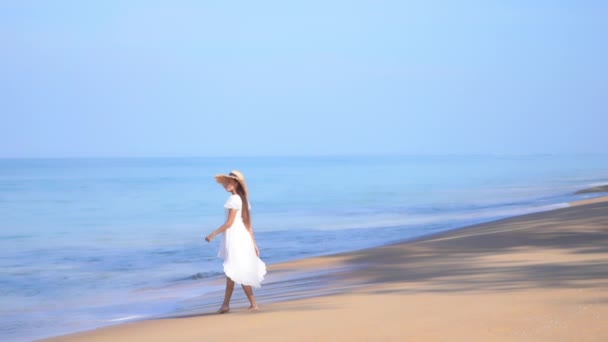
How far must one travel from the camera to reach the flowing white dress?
30.7 ft

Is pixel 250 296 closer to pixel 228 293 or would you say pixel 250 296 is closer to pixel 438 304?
pixel 228 293

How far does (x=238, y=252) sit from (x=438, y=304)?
213 cm

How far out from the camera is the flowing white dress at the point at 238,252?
9.34 m

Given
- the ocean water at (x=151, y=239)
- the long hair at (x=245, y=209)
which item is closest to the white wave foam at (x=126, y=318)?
the ocean water at (x=151, y=239)

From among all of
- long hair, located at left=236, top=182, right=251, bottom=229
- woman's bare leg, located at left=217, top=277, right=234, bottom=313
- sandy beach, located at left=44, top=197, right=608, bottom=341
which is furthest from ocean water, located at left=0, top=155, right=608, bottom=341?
long hair, located at left=236, top=182, right=251, bottom=229

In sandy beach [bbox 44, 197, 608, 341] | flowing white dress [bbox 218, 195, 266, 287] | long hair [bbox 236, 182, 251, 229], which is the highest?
long hair [bbox 236, 182, 251, 229]

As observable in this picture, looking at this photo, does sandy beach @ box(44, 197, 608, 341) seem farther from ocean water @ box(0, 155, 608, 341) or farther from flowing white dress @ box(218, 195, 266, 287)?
ocean water @ box(0, 155, 608, 341)

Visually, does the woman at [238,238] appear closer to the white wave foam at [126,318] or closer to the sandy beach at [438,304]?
the sandy beach at [438,304]

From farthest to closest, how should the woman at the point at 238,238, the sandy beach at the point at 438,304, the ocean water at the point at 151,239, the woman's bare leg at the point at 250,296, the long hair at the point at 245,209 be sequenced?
the ocean water at the point at 151,239 → the woman's bare leg at the point at 250,296 → the long hair at the point at 245,209 → the woman at the point at 238,238 → the sandy beach at the point at 438,304

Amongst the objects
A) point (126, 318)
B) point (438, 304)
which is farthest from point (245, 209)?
point (126, 318)

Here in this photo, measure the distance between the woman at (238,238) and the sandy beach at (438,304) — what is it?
0.45 metres

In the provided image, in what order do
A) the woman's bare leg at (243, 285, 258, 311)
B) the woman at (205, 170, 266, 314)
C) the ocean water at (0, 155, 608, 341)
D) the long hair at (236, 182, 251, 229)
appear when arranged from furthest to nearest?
the ocean water at (0, 155, 608, 341)
the woman's bare leg at (243, 285, 258, 311)
the long hair at (236, 182, 251, 229)
the woman at (205, 170, 266, 314)

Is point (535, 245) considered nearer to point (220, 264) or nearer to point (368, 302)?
point (368, 302)

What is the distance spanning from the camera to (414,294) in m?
9.86
